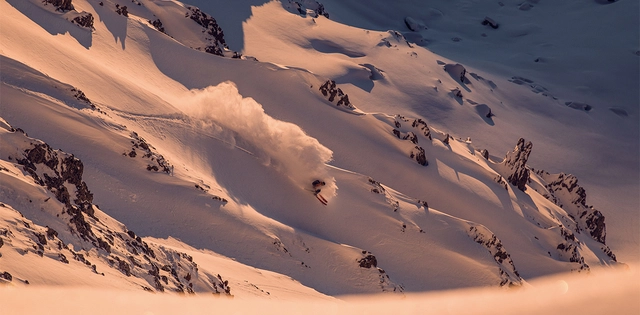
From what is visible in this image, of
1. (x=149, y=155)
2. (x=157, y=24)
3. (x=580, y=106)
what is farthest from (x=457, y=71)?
(x=149, y=155)

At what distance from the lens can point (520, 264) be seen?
1881 centimetres

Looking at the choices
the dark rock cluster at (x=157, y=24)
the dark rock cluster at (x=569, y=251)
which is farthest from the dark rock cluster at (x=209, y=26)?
the dark rock cluster at (x=569, y=251)

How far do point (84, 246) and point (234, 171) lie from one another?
297 inches

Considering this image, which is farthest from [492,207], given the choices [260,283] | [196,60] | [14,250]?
[14,250]

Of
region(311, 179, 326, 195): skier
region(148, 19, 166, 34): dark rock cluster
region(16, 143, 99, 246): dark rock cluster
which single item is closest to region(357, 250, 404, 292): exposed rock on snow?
region(311, 179, 326, 195): skier

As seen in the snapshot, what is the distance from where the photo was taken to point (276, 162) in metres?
16.3

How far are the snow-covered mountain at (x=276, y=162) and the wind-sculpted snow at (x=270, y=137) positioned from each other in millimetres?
51

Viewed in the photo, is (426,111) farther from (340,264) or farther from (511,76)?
(340,264)

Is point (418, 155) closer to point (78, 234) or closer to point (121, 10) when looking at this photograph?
point (121, 10)

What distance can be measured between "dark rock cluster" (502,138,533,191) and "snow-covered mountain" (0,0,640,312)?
0.09 meters

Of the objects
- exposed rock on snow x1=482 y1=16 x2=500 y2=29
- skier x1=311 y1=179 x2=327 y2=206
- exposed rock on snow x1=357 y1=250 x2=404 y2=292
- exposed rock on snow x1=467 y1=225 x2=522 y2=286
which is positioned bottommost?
exposed rock on snow x1=357 y1=250 x2=404 y2=292

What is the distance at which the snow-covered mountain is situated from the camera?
9344 mm

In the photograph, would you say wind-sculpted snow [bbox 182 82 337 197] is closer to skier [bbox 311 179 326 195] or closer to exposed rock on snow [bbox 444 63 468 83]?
skier [bbox 311 179 326 195]

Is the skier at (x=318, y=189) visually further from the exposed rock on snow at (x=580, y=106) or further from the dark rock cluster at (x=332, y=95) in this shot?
the exposed rock on snow at (x=580, y=106)
